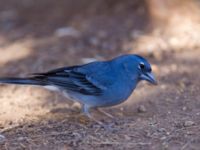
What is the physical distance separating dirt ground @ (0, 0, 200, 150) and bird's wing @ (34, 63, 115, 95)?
38cm

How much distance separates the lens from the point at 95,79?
20.6ft

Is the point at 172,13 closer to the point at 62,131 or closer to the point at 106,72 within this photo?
the point at 106,72

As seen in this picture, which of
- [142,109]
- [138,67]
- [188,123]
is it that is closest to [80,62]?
[142,109]

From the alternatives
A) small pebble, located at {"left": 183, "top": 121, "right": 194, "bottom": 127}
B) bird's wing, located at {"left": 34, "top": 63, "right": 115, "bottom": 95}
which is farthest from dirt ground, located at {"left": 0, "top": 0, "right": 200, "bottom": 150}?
bird's wing, located at {"left": 34, "top": 63, "right": 115, "bottom": 95}

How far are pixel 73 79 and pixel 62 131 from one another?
74cm

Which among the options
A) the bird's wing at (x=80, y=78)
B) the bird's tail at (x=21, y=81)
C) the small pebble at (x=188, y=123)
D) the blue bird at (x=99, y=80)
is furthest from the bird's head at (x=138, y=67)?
the bird's tail at (x=21, y=81)

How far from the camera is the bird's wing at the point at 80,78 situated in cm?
625

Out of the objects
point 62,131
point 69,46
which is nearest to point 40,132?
point 62,131

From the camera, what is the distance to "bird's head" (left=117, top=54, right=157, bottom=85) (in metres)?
6.20

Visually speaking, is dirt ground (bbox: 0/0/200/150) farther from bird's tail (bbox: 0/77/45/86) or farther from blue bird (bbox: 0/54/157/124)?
bird's tail (bbox: 0/77/45/86)

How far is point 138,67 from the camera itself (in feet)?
20.4

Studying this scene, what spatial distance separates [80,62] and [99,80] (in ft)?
7.30

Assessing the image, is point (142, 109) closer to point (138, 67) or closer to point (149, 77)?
point (149, 77)

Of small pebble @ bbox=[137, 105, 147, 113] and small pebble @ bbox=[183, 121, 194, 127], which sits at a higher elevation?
small pebble @ bbox=[137, 105, 147, 113]
